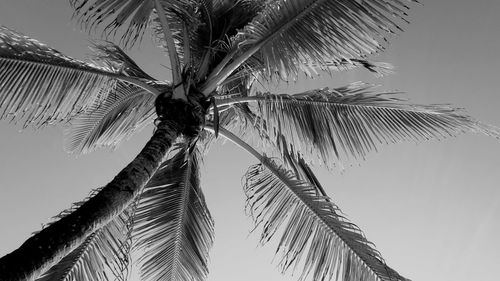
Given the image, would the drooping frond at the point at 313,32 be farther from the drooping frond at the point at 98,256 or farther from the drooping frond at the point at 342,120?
the drooping frond at the point at 98,256

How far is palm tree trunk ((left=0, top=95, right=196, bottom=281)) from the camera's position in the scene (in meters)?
3.45

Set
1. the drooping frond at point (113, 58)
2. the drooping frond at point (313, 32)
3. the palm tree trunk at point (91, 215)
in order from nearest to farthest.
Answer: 1. the palm tree trunk at point (91, 215)
2. the drooping frond at point (313, 32)
3. the drooping frond at point (113, 58)

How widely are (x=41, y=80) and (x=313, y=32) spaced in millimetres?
2916

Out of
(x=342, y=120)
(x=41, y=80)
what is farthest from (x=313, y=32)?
(x=41, y=80)

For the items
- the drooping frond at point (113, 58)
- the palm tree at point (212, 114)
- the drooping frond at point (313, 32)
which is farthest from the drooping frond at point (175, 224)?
the drooping frond at point (313, 32)

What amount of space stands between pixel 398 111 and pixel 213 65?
2216 millimetres

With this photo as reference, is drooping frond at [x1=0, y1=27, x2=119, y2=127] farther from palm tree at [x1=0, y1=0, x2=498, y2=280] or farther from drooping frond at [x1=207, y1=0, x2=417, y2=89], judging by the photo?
drooping frond at [x1=207, y1=0, x2=417, y2=89]

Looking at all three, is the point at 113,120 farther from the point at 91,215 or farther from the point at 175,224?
the point at 91,215

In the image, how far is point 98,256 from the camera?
627cm

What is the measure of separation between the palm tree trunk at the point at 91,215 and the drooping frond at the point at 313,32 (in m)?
1.00

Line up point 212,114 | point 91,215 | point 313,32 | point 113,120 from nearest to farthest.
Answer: point 91,215 → point 313,32 → point 212,114 → point 113,120

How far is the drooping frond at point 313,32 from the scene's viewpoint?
16.0ft

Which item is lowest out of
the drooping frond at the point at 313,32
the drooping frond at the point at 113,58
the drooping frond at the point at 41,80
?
the drooping frond at the point at 41,80

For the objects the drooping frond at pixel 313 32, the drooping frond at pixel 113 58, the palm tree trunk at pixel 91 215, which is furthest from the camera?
the drooping frond at pixel 113 58
